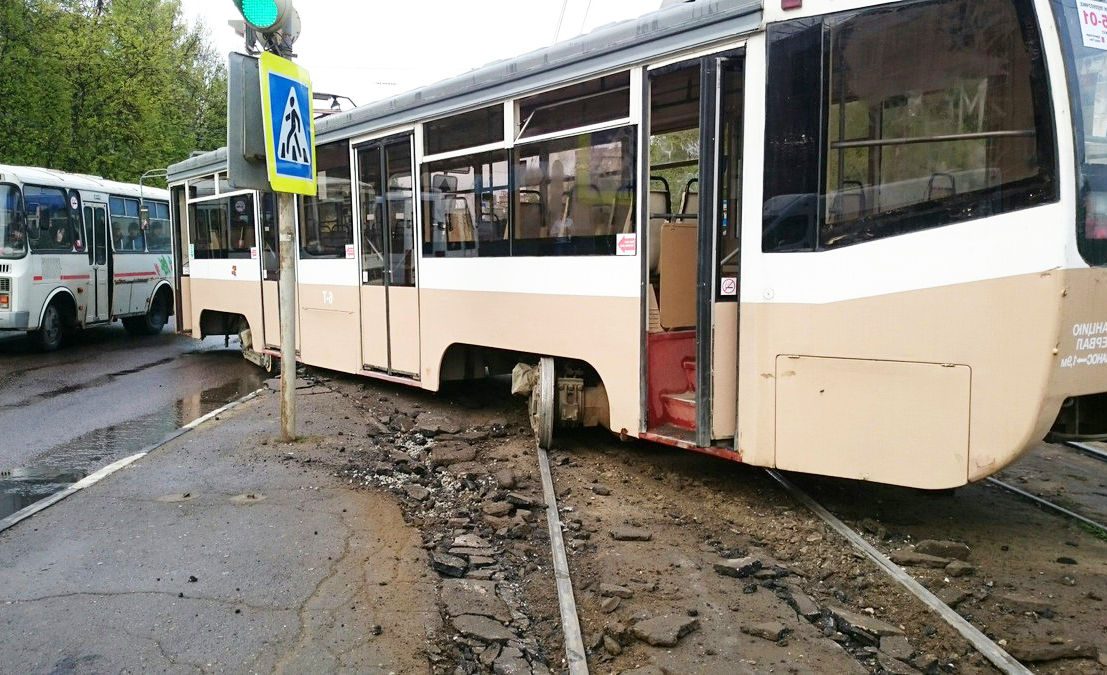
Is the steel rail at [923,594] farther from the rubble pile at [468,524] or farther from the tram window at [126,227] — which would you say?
the tram window at [126,227]

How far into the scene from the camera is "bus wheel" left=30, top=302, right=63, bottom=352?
46.5 feet

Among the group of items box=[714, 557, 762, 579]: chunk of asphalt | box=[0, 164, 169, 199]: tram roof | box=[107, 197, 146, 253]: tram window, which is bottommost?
box=[714, 557, 762, 579]: chunk of asphalt

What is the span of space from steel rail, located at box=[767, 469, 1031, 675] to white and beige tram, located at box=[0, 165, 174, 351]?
1358cm

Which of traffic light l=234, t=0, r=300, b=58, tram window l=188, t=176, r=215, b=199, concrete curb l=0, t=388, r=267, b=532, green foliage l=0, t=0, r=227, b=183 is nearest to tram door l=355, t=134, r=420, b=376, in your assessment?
traffic light l=234, t=0, r=300, b=58

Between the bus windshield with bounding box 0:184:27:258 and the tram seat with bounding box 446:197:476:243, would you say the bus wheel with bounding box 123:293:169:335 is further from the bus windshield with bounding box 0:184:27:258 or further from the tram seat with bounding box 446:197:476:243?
the tram seat with bounding box 446:197:476:243

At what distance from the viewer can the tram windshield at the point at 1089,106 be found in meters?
3.90

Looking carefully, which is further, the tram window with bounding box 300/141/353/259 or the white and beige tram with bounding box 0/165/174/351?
the white and beige tram with bounding box 0/165/174/351

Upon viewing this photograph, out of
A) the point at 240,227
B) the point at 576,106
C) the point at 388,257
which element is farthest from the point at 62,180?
the point at 576,106

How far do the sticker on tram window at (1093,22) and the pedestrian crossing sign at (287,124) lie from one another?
17.3 ft

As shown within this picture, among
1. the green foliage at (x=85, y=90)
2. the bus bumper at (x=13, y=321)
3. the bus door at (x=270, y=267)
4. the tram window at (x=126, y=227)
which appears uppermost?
the green foliage at (x=85, y=90)

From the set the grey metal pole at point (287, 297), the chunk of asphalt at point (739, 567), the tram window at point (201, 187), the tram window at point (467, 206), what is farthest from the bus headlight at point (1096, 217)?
the tram window at point (201, 187)

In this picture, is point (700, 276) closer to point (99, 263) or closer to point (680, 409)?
point (680, 409)

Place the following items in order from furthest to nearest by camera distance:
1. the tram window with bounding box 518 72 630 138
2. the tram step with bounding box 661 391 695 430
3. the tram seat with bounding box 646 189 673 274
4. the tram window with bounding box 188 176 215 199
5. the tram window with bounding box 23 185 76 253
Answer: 1. the tram window with bounding box 23 185 76 253
2. the tram window with bounding box 188 176 215 199
3. the tram seat with bounding box 646 189 673 274
4. the tram window with bounding box 518 72 630 138
5. the tram step with bounding box 661 391 695 430

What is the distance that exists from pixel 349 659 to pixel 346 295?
5.98 m
